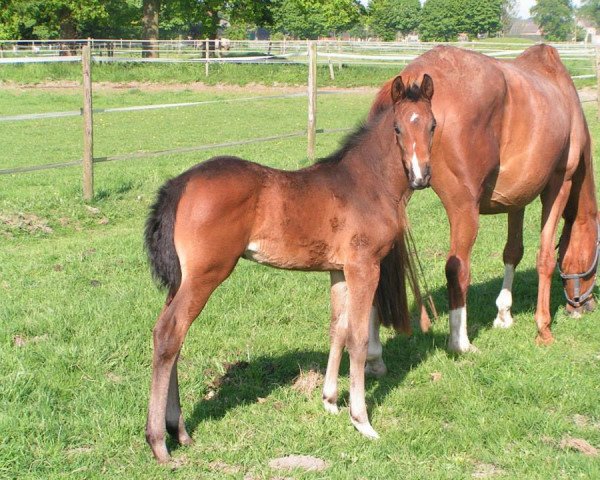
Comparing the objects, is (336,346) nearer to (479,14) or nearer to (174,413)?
(174,413)

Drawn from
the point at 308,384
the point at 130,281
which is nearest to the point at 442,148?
the point at 308,384

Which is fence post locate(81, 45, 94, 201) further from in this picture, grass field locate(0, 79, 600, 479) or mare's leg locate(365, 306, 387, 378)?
mare's leg locate(365, 306, 387, 378)

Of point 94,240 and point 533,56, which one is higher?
point 533,56

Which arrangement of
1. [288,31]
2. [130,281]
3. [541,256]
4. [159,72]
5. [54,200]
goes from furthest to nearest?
[288,31], [159,72], [54,200], [130,281], [541,256]

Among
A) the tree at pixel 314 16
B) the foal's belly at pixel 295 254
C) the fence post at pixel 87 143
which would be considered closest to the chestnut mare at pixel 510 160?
the foal's belly at pixel 295 254

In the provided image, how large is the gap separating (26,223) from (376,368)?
5165 millimetres

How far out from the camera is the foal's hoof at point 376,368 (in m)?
5.02

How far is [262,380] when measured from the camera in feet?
15.9

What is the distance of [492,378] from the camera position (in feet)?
16.0

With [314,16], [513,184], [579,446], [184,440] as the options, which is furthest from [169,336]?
[314,16]

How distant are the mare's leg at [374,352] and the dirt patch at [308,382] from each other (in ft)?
1.26

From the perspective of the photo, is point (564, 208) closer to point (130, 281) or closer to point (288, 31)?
point (130, 281)

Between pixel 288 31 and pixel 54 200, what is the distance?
74044 mm

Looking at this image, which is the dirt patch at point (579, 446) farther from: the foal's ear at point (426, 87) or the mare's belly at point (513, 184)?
the mare's belly at point (513, 184)
